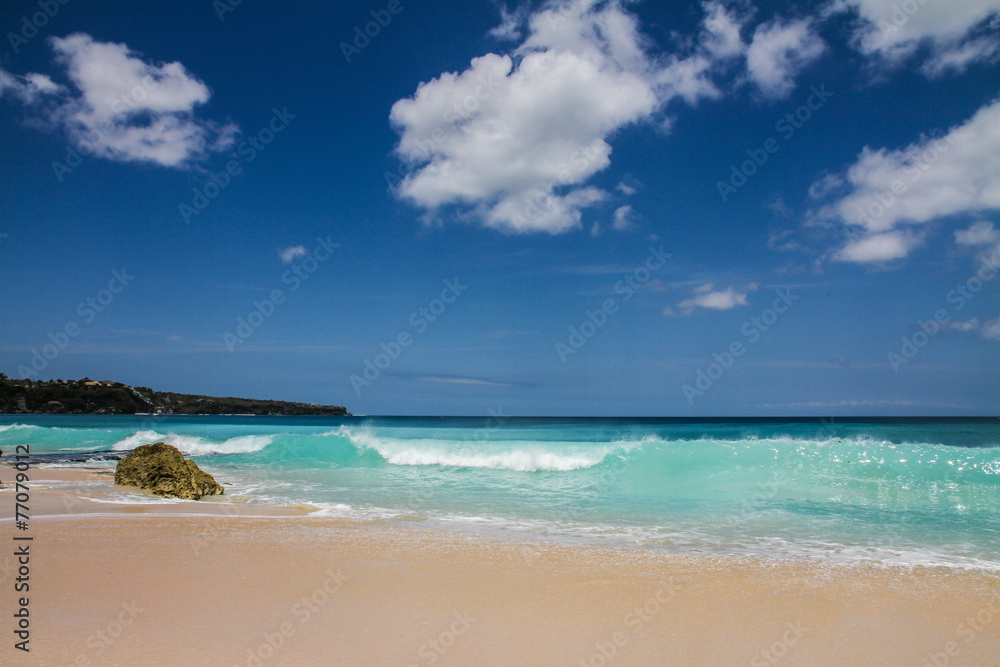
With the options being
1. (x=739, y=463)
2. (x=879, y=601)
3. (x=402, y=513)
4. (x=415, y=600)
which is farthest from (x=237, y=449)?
(x=879, y=601)

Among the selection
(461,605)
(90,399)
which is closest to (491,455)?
(461,605)

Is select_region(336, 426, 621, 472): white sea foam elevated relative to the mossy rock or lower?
lower

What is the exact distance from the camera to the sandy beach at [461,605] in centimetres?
354

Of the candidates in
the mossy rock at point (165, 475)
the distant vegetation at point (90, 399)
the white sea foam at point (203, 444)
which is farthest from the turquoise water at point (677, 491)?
the distant vegetation at point (90, 399)

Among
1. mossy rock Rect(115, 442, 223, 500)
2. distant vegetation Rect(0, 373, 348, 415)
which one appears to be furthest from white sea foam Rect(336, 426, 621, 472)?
distant vegetation Rect(0, 373, 348, 415)

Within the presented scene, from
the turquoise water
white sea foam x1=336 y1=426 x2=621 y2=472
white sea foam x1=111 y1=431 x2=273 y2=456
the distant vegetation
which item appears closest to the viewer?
the turquoise water

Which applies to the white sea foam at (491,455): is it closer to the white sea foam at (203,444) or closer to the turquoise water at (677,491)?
the turquoise water at (677,491)

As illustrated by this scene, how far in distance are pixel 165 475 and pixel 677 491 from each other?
11.5 m

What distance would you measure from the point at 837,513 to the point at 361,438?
19.6 m

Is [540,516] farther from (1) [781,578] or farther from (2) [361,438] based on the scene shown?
(2) [361,438]

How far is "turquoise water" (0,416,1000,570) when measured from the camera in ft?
24.8

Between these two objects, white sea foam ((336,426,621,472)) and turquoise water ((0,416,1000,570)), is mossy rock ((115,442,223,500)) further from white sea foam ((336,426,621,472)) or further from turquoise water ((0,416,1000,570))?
white sea foam ((336,426,621,472))

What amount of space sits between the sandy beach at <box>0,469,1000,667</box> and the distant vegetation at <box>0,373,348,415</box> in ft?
306

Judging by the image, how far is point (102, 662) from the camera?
10.4 feet
